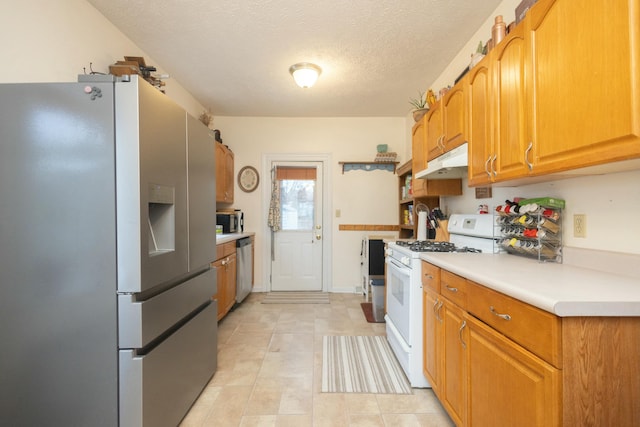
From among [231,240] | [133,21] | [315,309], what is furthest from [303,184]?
[133,21]

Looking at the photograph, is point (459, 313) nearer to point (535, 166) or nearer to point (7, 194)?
point (535, 166)

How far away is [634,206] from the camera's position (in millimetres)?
1142

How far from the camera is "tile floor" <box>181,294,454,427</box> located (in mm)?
1601

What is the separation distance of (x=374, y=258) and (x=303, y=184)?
154 cm

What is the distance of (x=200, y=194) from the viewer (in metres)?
1.73

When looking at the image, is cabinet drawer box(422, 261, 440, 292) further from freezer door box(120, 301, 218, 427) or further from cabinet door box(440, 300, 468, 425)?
freezer door box(120, 301, 218, 427)

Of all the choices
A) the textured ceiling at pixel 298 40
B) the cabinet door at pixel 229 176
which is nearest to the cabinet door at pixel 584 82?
the textured ceiling at pixel 298 40

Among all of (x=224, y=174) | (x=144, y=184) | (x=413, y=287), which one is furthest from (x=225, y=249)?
(x=413, y=287)

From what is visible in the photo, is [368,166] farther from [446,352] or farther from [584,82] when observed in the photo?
[584,82]

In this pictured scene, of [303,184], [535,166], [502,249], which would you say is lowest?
[502,249]

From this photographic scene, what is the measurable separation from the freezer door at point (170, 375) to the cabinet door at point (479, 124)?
191cm

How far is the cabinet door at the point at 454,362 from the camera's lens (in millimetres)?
1319

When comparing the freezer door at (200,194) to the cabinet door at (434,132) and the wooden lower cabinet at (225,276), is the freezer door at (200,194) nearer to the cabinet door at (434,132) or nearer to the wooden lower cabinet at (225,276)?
the wooden lower cabinet at (225,276)

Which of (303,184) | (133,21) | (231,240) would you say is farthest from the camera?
(303,184)
